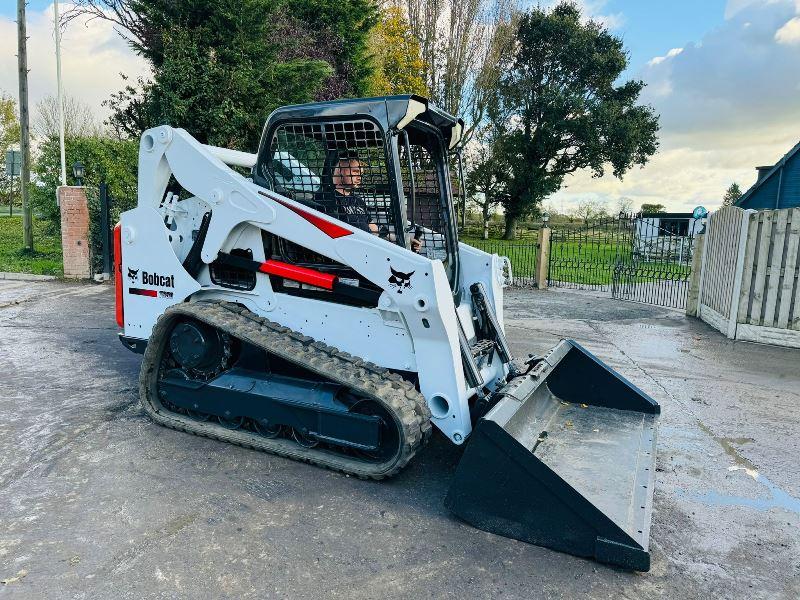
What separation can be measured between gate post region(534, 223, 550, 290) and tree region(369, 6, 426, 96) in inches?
519

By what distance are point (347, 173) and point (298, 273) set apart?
79cm

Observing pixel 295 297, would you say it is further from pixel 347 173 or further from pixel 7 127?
pixel 7 127

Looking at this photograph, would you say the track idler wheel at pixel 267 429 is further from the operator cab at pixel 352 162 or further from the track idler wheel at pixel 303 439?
the operator cab at pixel 352 162

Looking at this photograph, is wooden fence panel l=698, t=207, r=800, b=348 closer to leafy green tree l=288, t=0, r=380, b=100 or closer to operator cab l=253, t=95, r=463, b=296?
operator cab l=253, t=95, r=463, b=296

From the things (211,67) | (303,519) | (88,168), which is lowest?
(303,519)

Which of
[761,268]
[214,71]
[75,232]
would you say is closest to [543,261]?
[761,268]

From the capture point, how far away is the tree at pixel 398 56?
25.2 metres

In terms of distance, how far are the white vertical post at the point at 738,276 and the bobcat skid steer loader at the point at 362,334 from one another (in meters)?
5.45

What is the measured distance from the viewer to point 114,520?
10.0ft

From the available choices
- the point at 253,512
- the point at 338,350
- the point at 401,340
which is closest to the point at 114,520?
the point at 253,512

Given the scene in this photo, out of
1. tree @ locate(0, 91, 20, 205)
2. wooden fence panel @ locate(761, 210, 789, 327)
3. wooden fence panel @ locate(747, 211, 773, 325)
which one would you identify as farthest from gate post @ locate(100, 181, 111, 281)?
tree @ locate(0, 91, 20, 205)

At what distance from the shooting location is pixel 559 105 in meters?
31.5

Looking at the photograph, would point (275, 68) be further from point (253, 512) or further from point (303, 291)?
point (253, 512)

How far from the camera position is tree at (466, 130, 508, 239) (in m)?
31.8
